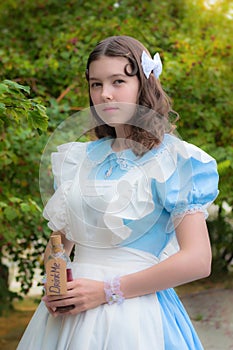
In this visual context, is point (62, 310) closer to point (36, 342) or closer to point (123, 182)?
point (36, 342)

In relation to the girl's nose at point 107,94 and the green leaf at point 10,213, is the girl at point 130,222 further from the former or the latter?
the green leaf at point 10,213

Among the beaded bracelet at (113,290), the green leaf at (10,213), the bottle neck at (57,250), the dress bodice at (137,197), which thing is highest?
the dress bodice at (137,197)

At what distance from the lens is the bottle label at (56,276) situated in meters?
1.76

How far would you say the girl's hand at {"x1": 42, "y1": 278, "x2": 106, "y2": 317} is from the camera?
178 centimetres

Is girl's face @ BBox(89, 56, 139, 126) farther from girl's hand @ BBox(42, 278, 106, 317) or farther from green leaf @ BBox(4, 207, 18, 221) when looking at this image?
green leaf @ BBox(4, 207, 18, 221)

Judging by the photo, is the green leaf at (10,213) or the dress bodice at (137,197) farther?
the green leaf at (10,213)

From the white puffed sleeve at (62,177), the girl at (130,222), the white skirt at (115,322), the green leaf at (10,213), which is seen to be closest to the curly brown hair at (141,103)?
the girl at (130,222)

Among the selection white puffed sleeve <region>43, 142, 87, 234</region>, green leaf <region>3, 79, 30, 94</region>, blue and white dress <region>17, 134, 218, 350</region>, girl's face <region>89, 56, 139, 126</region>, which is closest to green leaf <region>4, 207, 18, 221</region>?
green leaf <region>3, 79, 30, 94</region>

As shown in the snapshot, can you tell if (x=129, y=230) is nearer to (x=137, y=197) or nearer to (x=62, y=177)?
(x=137, y=197)

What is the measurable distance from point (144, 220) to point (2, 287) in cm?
314

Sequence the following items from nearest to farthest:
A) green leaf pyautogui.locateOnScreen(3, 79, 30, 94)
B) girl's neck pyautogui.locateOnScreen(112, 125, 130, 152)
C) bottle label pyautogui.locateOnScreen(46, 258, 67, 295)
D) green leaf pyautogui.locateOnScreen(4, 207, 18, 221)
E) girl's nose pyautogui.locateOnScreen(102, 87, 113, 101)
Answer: bottle label pyautogui.locateOnScreen(46, 258, 67, 295)
girl's nose pyautogui.locateOnScreen(102, 87, 113, 101)
girl's neck pyautogui.locateOnScreen(112, 125, 130, 152)
green leaf pyautogui.locateOnScreen(3, 79, 30, 94)
green leaf pyautogui.locateOnScreen(4, 207, 18, 221)

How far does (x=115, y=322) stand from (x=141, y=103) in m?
0.60

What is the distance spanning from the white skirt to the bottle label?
116 millimetres

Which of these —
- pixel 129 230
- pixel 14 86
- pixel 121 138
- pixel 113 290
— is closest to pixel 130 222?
pixel 129 230
